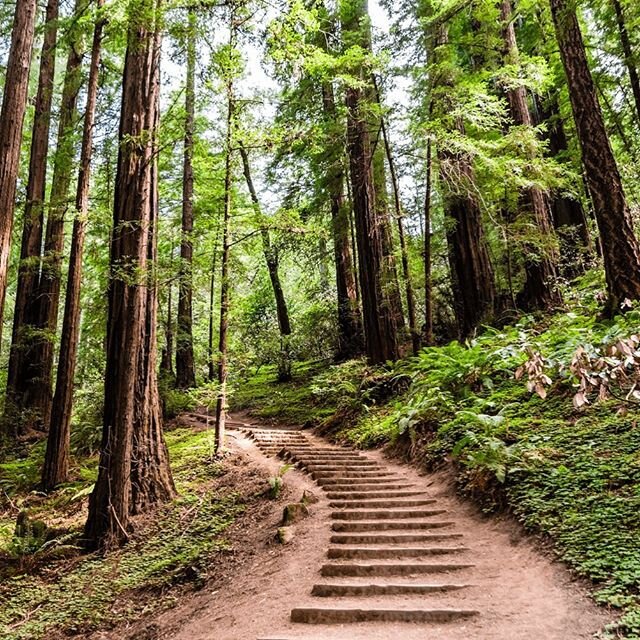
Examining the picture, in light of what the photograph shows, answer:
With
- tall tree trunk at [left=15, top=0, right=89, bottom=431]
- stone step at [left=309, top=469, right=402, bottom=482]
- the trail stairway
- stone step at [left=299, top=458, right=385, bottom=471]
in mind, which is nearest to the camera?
the trail stairway

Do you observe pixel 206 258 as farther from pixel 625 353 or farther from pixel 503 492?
pixel 625 353

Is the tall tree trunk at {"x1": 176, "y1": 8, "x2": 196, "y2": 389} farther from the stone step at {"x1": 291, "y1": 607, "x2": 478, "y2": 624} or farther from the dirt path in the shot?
the stone step at {"x1": 291, "y1": 607, "x2": 478, "y2": 624}

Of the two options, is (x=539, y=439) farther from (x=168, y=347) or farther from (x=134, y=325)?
(x=168, y=347)

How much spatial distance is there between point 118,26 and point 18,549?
7.19m

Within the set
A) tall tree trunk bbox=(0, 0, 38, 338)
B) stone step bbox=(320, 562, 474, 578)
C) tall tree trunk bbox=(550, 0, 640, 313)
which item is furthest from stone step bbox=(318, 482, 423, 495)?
tall tree trunk bbox=(0, 0, 38, 338)

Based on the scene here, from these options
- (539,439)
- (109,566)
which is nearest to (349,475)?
(539,439)

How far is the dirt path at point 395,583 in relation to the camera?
3340 millimetres

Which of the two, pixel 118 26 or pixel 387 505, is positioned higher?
pixel 118 26

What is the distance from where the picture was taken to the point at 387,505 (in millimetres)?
5629

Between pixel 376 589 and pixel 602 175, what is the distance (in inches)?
244

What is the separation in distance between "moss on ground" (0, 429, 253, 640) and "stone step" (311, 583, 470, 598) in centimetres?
181

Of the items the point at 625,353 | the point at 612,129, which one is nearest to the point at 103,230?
the point at 625,353

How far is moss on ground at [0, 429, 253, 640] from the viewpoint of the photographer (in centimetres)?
500

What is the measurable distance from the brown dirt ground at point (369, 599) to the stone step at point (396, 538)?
0.20 m
